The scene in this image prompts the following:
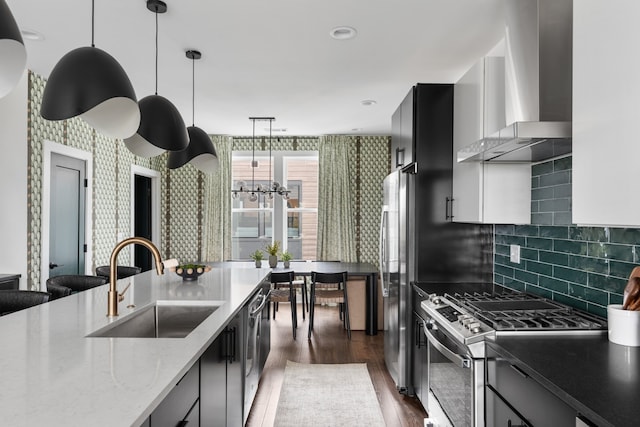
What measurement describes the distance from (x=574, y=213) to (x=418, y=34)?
1896 millimetres

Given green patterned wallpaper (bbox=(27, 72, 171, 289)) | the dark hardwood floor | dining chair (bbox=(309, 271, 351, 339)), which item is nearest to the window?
the dark hardwood floor

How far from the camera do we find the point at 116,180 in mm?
5535

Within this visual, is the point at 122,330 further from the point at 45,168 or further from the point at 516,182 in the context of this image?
the point at 45,168

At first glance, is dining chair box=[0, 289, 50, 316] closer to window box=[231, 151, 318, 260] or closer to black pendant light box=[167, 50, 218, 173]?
black pendant light box=[167, 50, 218, 173]

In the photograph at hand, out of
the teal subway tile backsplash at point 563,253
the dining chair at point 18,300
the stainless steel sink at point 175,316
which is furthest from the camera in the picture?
the dining chair at point 18,300

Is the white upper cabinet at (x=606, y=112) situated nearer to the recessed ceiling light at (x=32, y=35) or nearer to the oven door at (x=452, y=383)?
the oven door at (x=452, y=383)

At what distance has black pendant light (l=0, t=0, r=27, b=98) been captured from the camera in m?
1.21

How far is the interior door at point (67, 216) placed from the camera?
4223 millimetres

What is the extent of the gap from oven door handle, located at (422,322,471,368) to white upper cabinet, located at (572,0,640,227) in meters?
0.79

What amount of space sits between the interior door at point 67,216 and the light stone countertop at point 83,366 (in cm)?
239

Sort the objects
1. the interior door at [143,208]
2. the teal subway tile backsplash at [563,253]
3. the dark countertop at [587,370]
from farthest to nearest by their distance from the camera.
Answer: the interior door at [143,208] < the teal subway tile backsplash at [563,253] < the dark countertop at [587,370]

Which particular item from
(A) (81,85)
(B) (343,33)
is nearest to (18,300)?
(A) (81,85)

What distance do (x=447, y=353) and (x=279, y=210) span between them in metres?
5.18

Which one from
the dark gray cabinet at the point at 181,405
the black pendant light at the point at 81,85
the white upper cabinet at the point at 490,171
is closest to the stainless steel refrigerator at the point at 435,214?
the white upper cabinet at the point at 490,171
